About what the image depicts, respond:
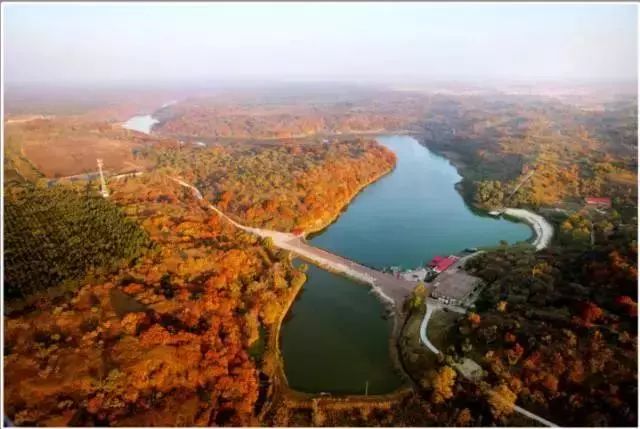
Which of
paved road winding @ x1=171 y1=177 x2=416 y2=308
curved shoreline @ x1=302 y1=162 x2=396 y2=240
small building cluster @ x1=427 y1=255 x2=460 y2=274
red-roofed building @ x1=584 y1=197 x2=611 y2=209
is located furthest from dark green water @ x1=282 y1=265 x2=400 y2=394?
red-roofed building @ x1=584 y1=197 x2=611 y2=209

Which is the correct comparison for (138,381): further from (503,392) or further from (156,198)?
(156,198)

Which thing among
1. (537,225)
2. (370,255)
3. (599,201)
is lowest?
(370,255)

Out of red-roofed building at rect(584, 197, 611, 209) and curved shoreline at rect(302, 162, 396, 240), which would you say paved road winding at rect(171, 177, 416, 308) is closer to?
curved shoreline at rect(302, 162, 396, 240)

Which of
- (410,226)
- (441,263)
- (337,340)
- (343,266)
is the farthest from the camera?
(410,226)

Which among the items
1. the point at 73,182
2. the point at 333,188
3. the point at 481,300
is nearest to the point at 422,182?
the point at 333,188

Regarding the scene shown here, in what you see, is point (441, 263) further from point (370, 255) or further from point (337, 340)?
point (337, 340)

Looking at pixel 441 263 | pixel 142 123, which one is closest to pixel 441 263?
pixel 441 263

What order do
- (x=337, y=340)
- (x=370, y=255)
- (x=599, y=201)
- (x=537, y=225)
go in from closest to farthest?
(x=337, y=340) → (x=370, y=255) → (x=537, y=225) → (x=599, y=201)

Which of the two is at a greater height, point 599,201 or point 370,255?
point 599,201
